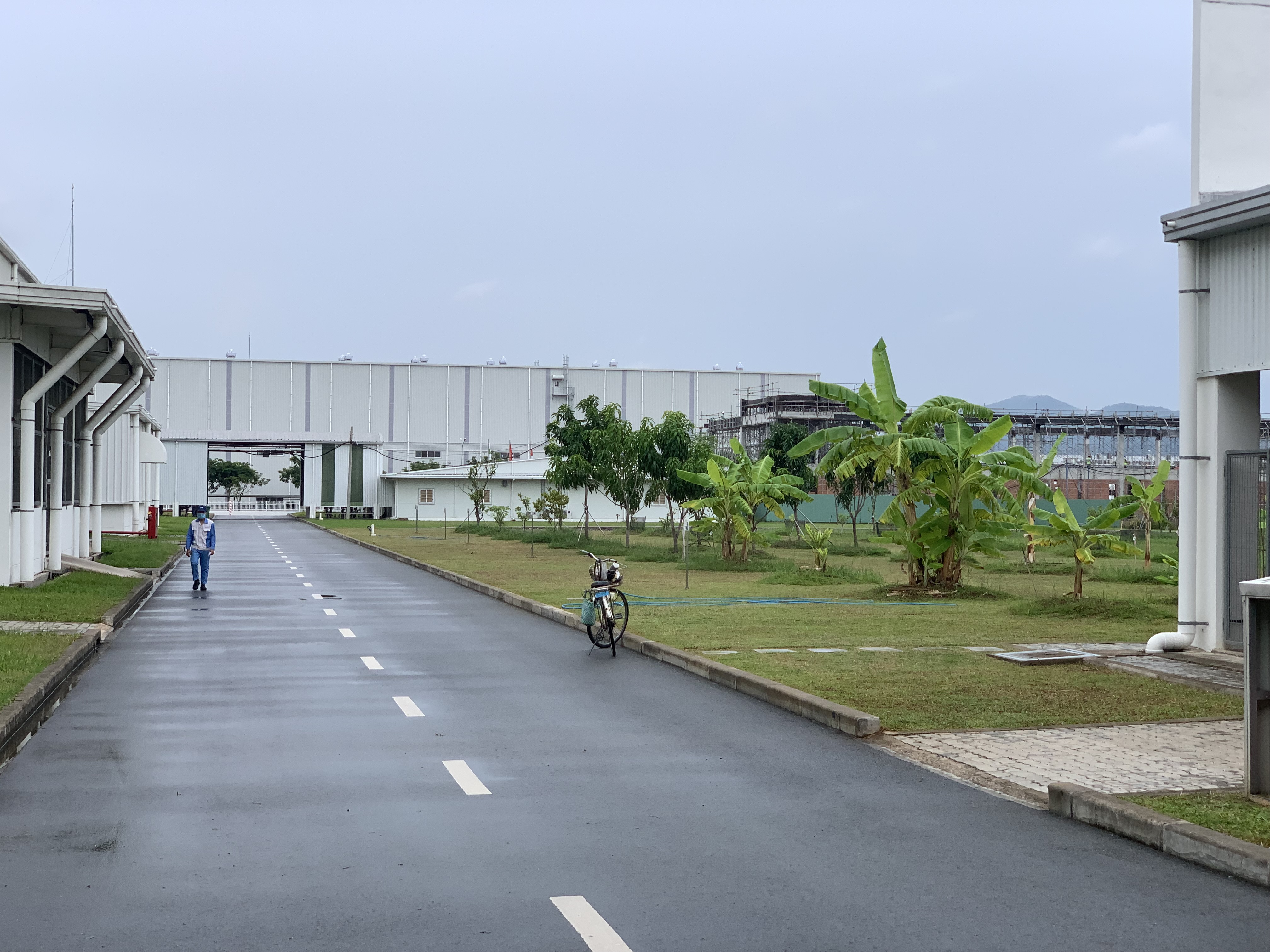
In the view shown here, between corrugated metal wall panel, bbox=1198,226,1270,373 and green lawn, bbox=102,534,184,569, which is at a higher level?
corrugated metal wall panel, bbox=1198,226,1270,373

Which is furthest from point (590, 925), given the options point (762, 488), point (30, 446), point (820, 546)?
point (762, 488)

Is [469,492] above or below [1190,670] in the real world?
above

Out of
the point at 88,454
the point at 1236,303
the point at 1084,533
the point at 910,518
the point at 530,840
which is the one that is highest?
the point at 1236,303

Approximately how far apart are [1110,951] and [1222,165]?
12.0 m

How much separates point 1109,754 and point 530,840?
175 inches

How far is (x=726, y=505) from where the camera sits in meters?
35.6

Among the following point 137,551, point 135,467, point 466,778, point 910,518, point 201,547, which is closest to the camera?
point 466,778

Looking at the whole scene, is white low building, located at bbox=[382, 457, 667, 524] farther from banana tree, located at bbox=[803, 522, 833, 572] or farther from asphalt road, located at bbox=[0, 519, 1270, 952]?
asphalt road, located at bbox=[0, 519, 1270, 952]

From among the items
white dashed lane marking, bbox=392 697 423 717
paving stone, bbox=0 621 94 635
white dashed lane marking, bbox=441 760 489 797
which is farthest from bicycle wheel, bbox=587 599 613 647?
white dashed lane marking, bbox=441 760 489 797

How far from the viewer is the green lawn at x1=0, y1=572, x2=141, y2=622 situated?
18.2 m

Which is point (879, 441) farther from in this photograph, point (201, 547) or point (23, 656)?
point (23, 656)

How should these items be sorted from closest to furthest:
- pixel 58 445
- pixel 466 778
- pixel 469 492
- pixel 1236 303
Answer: pixel 466 778
pixel 1236 303
pixel 58 445
pixel 469 492

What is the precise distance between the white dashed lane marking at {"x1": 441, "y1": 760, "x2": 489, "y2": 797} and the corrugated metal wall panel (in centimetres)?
959

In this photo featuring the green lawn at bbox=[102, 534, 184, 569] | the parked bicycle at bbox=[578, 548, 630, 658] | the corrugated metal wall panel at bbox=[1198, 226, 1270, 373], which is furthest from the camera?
the green lawn at bbox=[102, 534, 184, 569]
